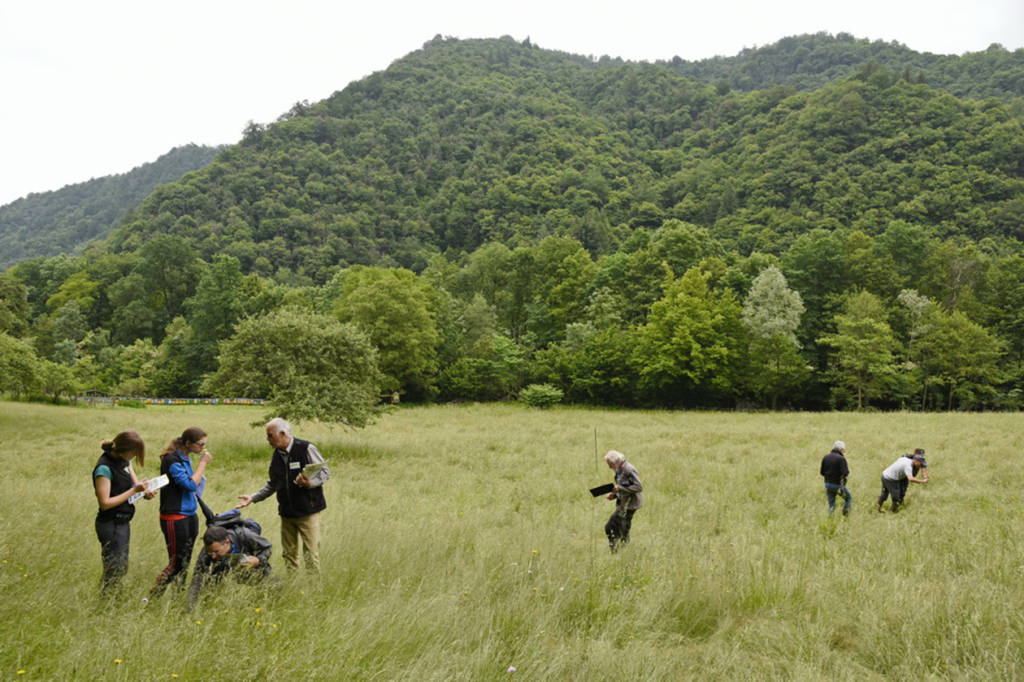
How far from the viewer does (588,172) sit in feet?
397

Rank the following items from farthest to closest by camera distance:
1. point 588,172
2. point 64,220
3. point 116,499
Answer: point 64,220 < point 588,172 < point 116,499

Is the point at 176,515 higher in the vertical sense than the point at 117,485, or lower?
lower

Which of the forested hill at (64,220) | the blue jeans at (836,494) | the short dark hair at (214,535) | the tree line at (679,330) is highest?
the forested hill at (64,220)

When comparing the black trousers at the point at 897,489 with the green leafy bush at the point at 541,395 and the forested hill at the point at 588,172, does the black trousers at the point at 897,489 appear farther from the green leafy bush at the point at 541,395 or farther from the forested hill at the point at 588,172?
the forested hill at the point at 588,172

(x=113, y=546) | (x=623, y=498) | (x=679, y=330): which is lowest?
(x=113, y=546)

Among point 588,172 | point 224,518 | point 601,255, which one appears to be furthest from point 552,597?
point 588,172

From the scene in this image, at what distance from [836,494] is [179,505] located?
11.0 m

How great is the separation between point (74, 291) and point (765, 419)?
91244 millimetres

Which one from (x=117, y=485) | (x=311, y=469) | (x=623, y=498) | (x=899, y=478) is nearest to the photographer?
(x=117, y=485)

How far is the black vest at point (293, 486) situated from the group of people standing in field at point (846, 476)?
9223 mm

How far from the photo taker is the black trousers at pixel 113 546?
4766 millimetres

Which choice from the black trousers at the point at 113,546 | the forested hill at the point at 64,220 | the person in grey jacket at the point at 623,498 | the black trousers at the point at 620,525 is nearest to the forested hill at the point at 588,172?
the forested hill at the point at 64,220

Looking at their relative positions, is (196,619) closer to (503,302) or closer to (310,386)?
(310,386)

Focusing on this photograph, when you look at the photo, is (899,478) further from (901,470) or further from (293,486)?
(293,486)
